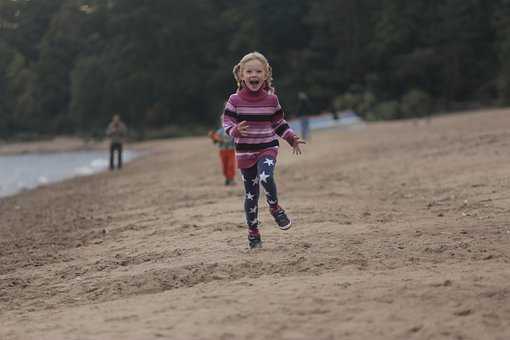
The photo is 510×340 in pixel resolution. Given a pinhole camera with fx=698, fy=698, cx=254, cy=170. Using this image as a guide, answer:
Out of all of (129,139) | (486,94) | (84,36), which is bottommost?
(129,139)

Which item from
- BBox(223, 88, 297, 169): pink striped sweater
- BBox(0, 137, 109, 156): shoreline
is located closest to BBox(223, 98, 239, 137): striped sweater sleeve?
BBox(223, 88, 297, 169): pink striped sweater

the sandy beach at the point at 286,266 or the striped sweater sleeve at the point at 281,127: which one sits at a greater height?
the striped sweater sleeve at the point at 281,127

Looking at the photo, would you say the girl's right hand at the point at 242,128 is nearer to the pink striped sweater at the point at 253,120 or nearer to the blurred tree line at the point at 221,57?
the pink striped sweater at the point at 253,120

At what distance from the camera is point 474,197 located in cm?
863

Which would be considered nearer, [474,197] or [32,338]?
[32,338]

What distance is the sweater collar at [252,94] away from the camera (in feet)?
20.2

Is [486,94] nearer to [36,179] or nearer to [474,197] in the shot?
[36,179]

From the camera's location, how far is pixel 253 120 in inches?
242

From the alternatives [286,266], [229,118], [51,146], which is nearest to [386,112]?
[51,146]

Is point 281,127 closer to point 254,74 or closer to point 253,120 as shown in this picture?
point 253,120

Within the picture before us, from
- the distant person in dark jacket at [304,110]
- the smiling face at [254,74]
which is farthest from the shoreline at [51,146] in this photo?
the smiling face at [254,74]

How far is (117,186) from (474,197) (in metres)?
10.6

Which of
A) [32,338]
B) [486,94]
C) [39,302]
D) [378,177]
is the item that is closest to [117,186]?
[378,177]

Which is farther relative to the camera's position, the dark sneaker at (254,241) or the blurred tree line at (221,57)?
the blurred tree line at (221,57)
